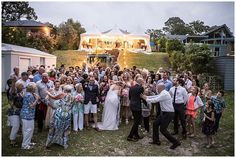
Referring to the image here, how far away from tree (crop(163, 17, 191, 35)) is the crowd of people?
65937mm

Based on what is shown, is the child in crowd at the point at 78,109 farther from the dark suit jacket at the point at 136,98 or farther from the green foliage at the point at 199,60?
the green foliage at the point at 199,60

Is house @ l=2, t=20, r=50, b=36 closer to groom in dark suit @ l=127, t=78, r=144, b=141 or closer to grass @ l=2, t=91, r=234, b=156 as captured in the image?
grass @ l=2, t=91, r=234, b=156

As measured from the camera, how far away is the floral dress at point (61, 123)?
6.01 m

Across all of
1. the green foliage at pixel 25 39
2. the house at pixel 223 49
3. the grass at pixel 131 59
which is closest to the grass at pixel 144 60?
the grass at pixel 131 59

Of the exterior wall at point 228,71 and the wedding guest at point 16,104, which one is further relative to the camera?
the exterior wall at point 228,71

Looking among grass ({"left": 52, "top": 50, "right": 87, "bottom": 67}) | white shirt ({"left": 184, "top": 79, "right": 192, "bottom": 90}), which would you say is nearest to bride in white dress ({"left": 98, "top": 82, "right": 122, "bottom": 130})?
white shirt ({"left": 184, "top": 79, "right": 192, "bottom": 90})

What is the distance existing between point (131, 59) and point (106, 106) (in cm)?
1761

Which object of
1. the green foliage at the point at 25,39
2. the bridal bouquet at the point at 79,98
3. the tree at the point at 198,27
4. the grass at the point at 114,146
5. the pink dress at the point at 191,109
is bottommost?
the grass at the point at 114,146

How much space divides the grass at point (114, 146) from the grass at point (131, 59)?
52.0ft

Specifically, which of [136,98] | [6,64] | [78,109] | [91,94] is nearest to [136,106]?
[136,98]

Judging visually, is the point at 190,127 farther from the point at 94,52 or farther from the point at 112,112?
the point at 94,52

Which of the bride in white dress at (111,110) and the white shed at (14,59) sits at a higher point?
the white shed at (14,59)

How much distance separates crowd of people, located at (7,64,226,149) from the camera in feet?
19.7

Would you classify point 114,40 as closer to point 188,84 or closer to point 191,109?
point 188,84
